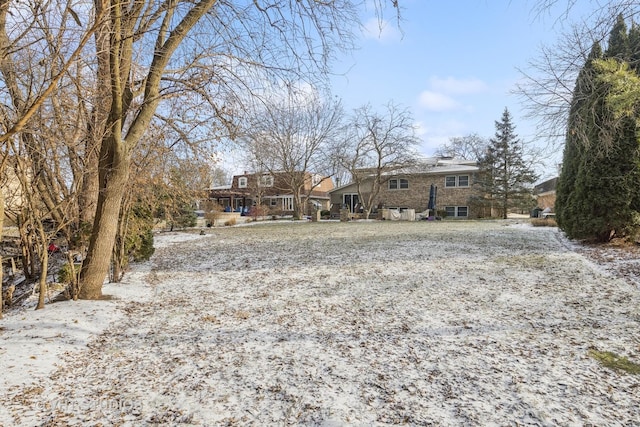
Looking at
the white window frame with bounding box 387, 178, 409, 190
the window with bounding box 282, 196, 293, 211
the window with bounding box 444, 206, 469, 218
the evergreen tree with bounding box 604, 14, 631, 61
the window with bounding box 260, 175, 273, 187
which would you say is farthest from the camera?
the window with bounding box 282, 196, 293, 211

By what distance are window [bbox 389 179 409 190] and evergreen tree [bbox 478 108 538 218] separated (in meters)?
5.42

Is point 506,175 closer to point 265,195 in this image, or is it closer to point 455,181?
point 455,181

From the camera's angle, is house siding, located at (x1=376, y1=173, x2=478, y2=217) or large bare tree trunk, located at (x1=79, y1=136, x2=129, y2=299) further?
house siding, located at (x1=376, y1=173, x2=478, y2=217)

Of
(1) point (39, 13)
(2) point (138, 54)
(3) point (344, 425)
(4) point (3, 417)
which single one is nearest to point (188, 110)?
(2) point (138, 54)

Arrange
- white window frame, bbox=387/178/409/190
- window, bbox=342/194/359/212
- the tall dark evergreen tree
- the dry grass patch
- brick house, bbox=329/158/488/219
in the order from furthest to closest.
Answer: window, bbox=342/194/359/212 → white window frame, bbox=387/178/409/190 → brick house, bbox=329/158/488/219 → the tall dark evergreen tree → the dry grass patch

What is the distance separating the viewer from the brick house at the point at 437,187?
25.2m

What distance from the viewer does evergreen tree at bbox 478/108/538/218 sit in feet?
77.8

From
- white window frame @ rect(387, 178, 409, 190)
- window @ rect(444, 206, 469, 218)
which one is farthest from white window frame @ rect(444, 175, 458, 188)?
white window frame @ rect(387, 178, 409, 190)

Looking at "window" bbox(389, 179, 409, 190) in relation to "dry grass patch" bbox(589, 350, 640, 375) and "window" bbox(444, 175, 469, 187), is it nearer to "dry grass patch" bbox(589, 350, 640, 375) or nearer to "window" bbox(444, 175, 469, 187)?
"window" bbox(444, 175, 469, 187)

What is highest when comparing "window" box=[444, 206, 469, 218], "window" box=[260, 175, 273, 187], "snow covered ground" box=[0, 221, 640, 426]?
"window" box=[260, 175, 273, 187]

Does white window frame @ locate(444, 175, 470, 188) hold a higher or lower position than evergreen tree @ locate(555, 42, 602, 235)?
higher

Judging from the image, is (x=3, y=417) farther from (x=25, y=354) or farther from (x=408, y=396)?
(x=408, y=396)

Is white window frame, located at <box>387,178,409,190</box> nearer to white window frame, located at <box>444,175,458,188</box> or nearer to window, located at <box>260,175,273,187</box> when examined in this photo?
white window frame, located at <box>444,175,458,188</box>

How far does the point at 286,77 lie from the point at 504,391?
4884 millimetres
